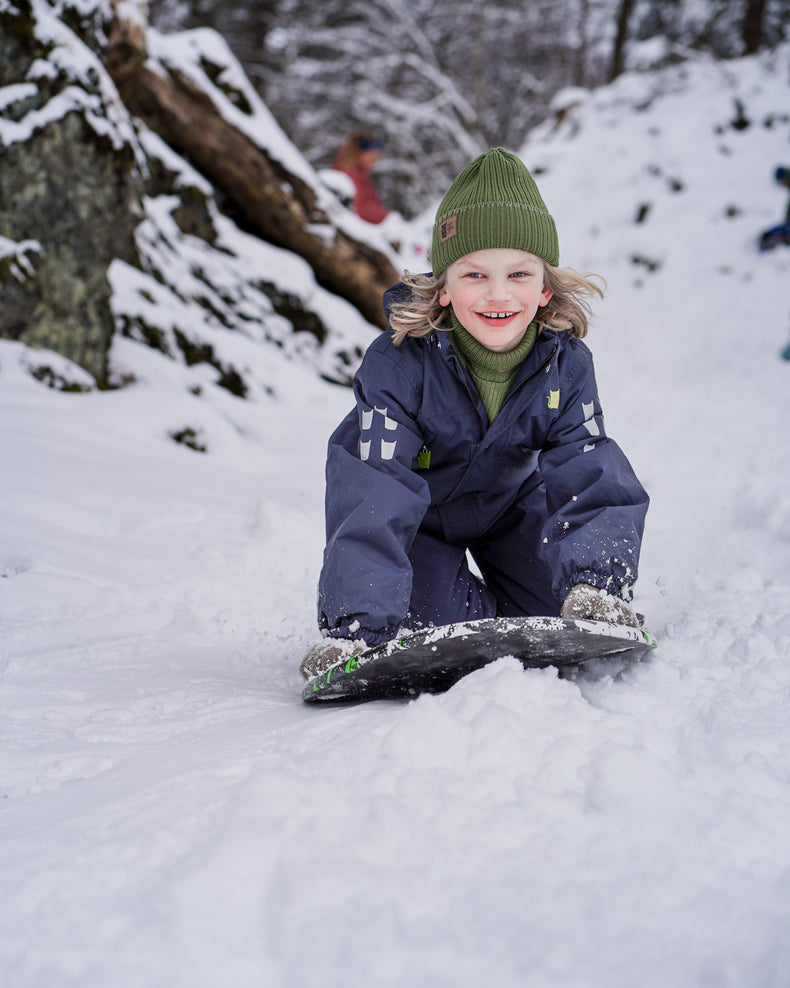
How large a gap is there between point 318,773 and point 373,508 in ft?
2.68

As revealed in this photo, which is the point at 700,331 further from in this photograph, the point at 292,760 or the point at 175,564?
the point at 292,760

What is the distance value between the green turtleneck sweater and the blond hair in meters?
0.06

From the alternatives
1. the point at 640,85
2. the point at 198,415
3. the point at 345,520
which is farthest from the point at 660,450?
the point at 640,85

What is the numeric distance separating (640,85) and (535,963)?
16.5 m

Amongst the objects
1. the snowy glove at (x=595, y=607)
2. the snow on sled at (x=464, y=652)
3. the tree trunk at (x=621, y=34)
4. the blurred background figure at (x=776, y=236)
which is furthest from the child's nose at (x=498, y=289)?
the tree trunk at (x=621, y=34)

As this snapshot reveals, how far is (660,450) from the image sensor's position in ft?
17.8

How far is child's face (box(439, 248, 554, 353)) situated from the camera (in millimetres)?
2193

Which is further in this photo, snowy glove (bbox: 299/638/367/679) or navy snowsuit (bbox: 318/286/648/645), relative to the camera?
navy snowsuit (bbox: 318/286/648/645)

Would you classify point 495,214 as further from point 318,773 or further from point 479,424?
point 318,773

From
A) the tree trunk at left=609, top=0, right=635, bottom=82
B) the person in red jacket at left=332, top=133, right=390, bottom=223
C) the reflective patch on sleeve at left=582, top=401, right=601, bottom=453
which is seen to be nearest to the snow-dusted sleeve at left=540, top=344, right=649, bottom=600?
the reflective patch on sleeve at left=582, top=401, right=601, bottom=453

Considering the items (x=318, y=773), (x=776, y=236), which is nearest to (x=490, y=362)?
(x=318, y=773)

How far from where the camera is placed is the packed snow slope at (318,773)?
978mm

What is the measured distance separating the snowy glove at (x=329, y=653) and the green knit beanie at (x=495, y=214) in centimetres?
112

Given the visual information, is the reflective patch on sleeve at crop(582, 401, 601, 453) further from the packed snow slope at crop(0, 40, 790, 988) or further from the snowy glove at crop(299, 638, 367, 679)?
the snowy glove at crop(299, 638, 367, 679)
